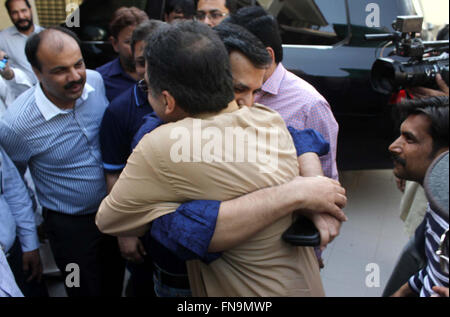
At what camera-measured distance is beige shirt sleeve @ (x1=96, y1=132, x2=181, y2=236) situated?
3.70ft

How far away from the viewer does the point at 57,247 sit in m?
2.25

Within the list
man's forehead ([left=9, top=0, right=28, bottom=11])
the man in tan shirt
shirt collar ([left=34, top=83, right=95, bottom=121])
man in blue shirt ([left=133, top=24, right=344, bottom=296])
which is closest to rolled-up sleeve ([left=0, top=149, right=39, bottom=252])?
shirt collar ([left=34, top=83, right=95, bottom=121])

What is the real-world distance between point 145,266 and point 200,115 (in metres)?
1.37

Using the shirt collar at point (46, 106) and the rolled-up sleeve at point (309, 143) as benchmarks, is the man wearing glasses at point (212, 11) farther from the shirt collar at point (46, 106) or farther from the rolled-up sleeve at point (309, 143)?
the rolled-up sleeve at point (309, 143)

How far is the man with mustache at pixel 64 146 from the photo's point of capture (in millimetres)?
2064

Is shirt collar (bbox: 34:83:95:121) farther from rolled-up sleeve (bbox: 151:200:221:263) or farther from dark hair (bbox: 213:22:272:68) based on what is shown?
rolled-up sleeve (bbox: 151:200:221:263)

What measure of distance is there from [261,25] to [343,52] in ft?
5.52

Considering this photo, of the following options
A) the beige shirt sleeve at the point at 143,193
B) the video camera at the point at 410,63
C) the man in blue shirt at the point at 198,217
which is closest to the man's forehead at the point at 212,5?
the video camera at the point at 410,63

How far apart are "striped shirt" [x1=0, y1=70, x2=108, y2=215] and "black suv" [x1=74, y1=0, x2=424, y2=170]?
1606mm

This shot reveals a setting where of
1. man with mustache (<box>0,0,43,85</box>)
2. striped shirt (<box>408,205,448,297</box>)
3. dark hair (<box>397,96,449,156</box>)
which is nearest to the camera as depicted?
striped shirt (<box>408,205,448,297</box>)

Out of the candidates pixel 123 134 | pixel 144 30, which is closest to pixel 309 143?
pixel 123 134
